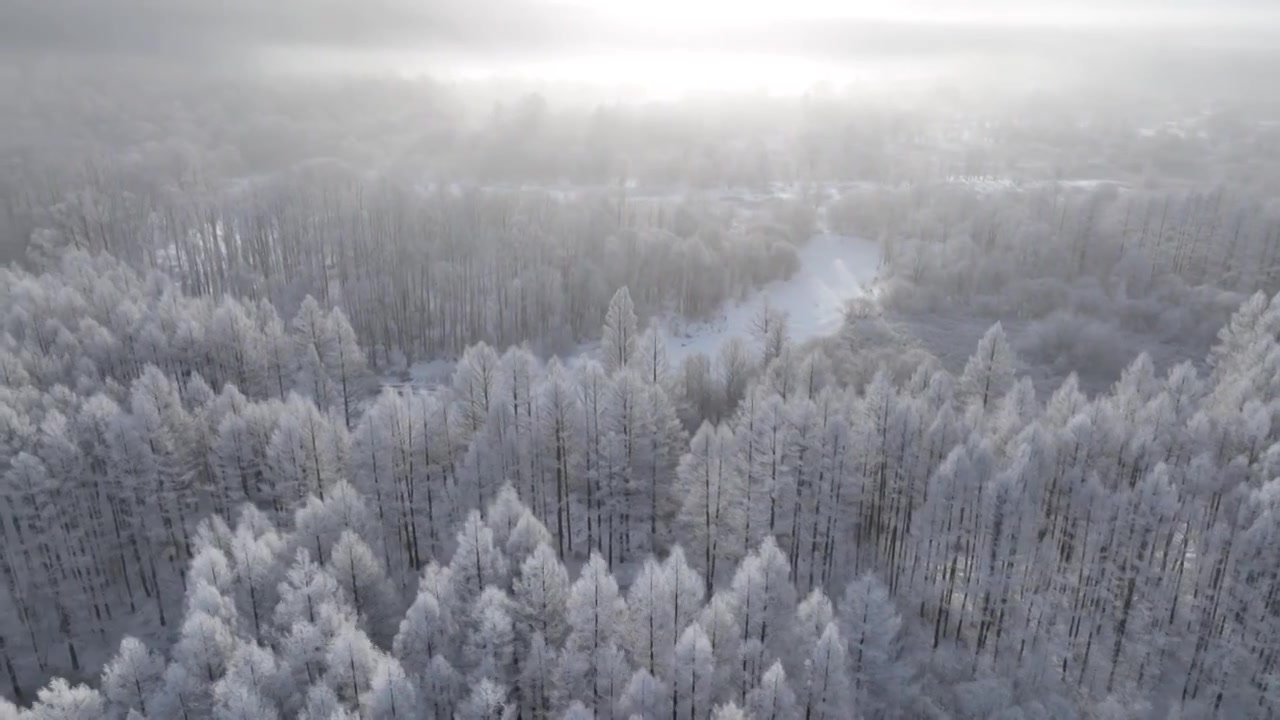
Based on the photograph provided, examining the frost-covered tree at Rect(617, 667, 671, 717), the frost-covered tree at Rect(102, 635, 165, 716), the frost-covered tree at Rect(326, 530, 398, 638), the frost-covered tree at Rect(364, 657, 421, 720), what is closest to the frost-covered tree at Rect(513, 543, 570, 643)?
the frost-covered tree at Rect(617, 667, 671, 717)

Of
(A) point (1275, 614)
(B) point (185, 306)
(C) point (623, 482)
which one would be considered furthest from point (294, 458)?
(A) point (1275, 614)

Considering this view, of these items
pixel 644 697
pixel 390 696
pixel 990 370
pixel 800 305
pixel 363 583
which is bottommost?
pixel 800 305

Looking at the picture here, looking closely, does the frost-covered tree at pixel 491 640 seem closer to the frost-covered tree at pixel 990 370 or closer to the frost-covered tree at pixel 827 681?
the frost-covered tree at pixel 827 681

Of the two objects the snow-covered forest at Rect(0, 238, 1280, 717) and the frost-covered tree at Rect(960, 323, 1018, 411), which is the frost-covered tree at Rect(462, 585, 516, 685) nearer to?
the snow-covered forest at Rect(0, 238, 1280, 717)

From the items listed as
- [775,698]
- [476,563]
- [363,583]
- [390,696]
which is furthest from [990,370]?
[390,696]

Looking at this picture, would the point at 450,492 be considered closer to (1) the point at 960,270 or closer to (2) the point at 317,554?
(2) the point at 317,554

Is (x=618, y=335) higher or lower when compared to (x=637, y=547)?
higher

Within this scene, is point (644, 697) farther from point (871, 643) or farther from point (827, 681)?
point (871, 643)

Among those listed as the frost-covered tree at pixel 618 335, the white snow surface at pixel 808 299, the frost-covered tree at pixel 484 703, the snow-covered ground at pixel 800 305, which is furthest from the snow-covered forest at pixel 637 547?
the white snow surface at pixel 808 299
